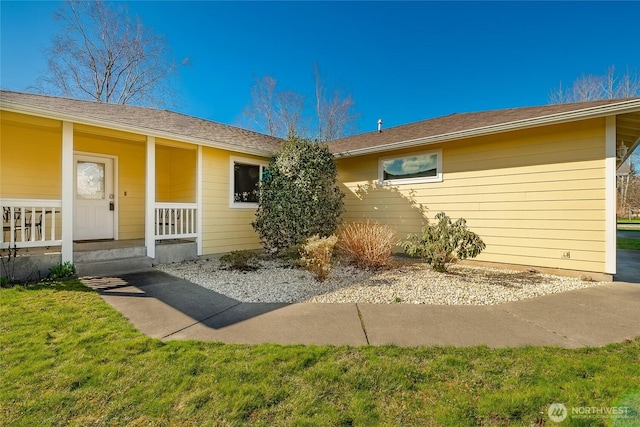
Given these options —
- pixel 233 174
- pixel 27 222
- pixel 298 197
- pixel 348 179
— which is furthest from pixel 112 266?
pixel 348 179

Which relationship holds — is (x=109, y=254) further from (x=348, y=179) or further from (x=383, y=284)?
(x=348, y=179)

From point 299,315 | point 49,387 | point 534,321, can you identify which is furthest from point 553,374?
point 49,387

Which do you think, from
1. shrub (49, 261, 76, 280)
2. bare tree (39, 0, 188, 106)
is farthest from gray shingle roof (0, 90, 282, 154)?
bare tree (39, 0, 188, 106)

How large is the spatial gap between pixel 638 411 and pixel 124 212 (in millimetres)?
9683

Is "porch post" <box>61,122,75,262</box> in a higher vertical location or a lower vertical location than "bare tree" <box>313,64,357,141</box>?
lower

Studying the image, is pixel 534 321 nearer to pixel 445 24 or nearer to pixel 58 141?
pixel 58 141

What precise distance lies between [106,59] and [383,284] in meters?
21.1

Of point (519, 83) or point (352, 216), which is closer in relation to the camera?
point (352, 216)

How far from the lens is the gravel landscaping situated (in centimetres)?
428

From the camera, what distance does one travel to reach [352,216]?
882cm

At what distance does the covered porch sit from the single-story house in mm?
26

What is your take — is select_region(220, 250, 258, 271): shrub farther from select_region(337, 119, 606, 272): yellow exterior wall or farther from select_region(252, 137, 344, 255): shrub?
select_region(337, 119, 606, 272): yellow exterior wall

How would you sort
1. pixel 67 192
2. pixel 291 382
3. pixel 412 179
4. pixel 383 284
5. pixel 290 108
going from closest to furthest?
pixel 291 382 → pixel 383 284 → pixel 67 192 → pixel 412 179 → pixel 290 108
